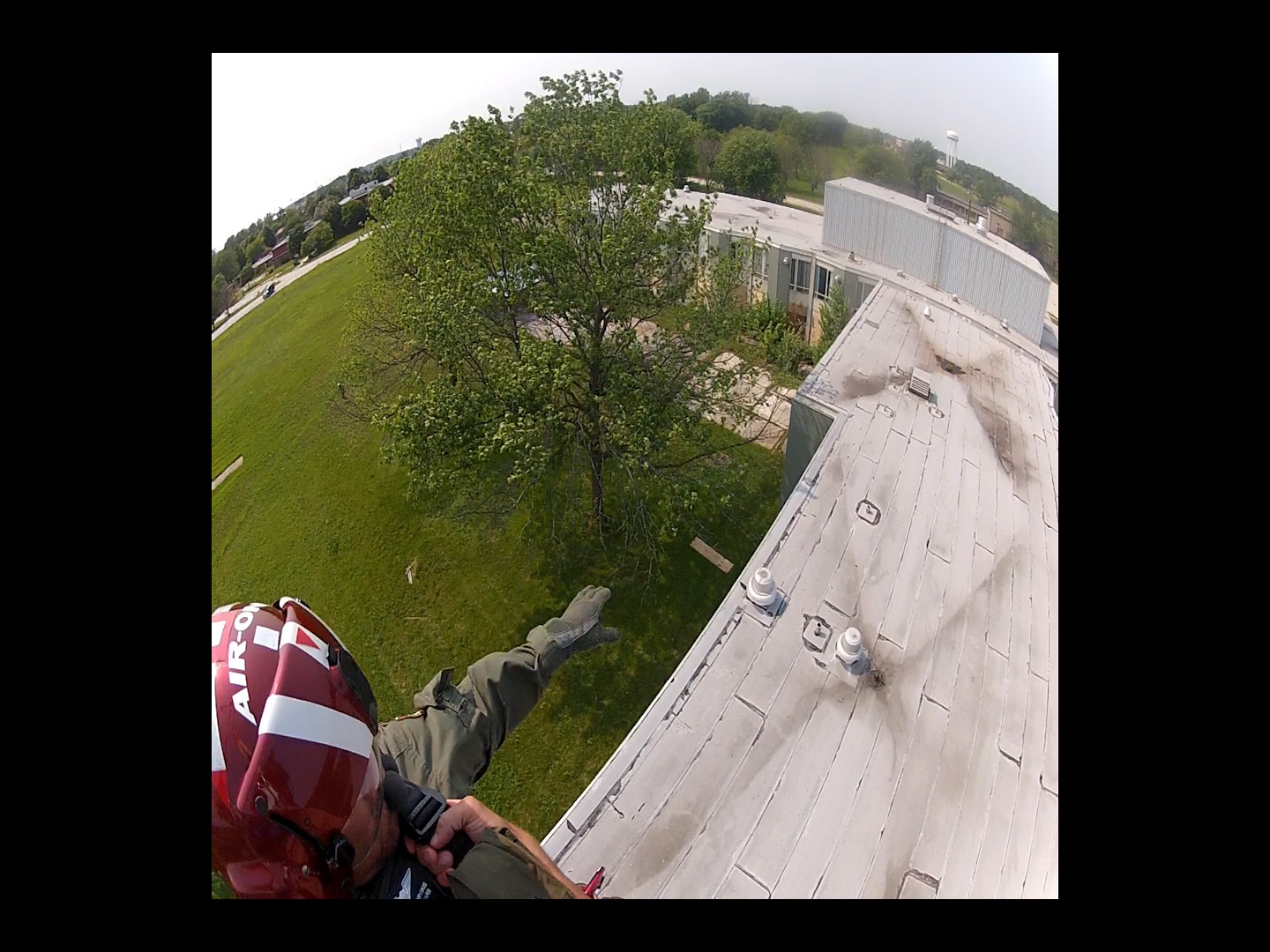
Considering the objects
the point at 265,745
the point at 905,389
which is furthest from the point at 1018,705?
the point at 265,745

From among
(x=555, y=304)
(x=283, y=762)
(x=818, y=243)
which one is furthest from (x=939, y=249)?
(x=283, y=762)

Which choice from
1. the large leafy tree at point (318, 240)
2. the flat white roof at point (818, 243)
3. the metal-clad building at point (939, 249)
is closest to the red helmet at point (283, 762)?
the flat white roof at point (818, 243)

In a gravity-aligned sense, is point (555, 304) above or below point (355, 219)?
above

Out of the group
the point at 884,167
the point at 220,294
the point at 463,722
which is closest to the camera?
the point at 463,722

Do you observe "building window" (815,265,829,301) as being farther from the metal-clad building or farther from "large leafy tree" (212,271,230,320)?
"large leafy tree" (212,271,230,320)

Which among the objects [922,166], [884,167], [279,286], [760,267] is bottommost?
[760,267]

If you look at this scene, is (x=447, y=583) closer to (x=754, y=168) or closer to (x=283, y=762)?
(x=283, y=762)

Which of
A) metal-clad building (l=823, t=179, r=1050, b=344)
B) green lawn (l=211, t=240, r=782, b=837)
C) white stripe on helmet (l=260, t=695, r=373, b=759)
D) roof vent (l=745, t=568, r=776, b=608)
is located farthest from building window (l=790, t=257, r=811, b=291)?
white stripe on helmet (l=260, t=695, r=373, b=759)
